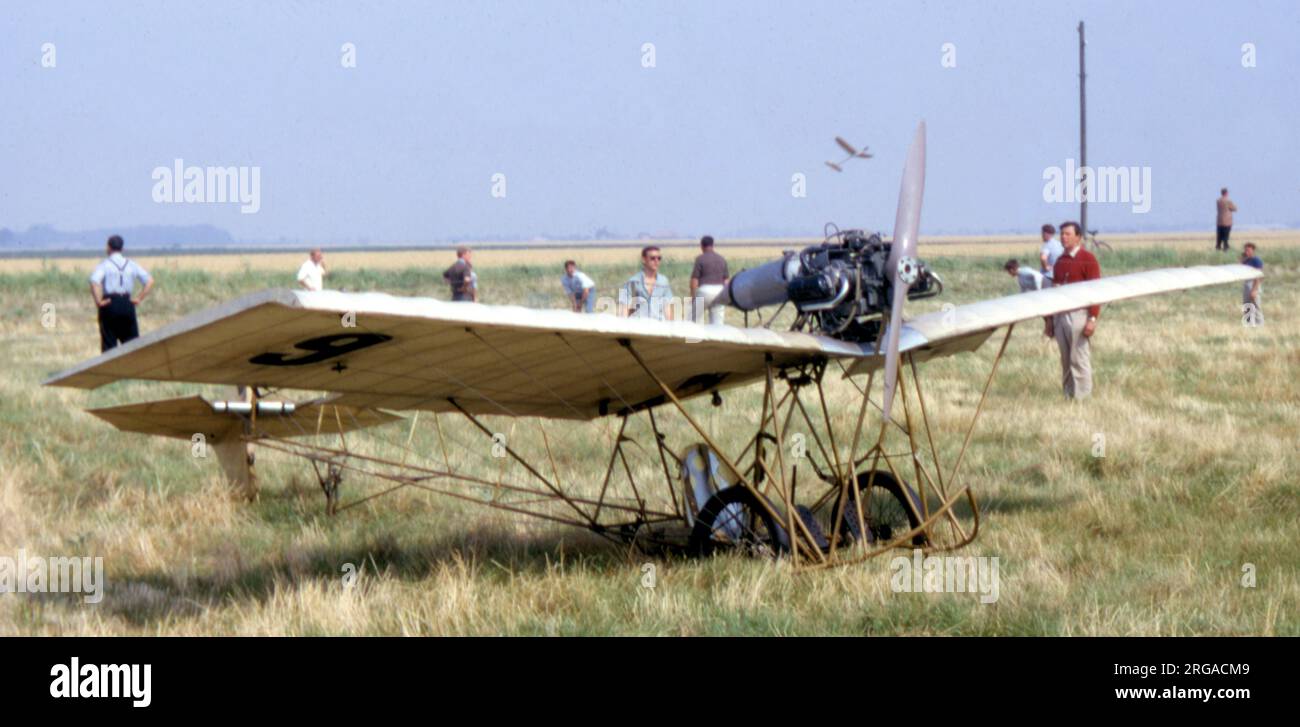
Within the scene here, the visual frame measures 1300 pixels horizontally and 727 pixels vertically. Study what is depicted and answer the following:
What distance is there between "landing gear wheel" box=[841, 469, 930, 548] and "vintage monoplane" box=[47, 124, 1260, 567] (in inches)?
0.9

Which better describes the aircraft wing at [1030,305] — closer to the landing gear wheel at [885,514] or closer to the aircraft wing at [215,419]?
the landing gear wheel at [885,514]

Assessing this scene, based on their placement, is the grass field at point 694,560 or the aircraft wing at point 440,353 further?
the grass field at point 694,560

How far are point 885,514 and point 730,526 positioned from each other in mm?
2140

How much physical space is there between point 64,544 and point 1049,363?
44.2 ft

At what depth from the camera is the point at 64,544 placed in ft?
32.3

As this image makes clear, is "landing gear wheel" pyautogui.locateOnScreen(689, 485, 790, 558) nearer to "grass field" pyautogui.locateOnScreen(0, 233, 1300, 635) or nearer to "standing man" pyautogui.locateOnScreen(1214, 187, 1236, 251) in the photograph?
"grass field" pyautogui.locateOnScreen(0, 233, 1300, 635)

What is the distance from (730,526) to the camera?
28.4 ft

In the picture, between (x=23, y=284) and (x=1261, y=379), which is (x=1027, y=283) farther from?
(x=23, y=284)

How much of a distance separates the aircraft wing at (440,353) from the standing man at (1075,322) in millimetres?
6731

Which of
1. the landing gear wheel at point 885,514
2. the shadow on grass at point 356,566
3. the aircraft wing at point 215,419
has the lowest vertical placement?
the shadow on grass at point 356,566

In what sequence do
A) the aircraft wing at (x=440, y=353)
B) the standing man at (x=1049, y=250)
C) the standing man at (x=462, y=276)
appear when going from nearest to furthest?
the aircraft wing at (x=440, y=353) < the standing man at (x=1049, y=250) < the standing man at (x=462, y=276)

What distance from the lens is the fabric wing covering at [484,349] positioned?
246 inches

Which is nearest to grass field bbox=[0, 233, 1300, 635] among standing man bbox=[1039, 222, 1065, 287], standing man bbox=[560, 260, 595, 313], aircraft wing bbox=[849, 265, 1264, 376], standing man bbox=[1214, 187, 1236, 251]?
aircraft wing bbox=[849, 265, 1264, 376]

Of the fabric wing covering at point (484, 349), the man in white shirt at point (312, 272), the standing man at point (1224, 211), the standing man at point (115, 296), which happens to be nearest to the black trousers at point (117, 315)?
the standing man at point (115, 296)
